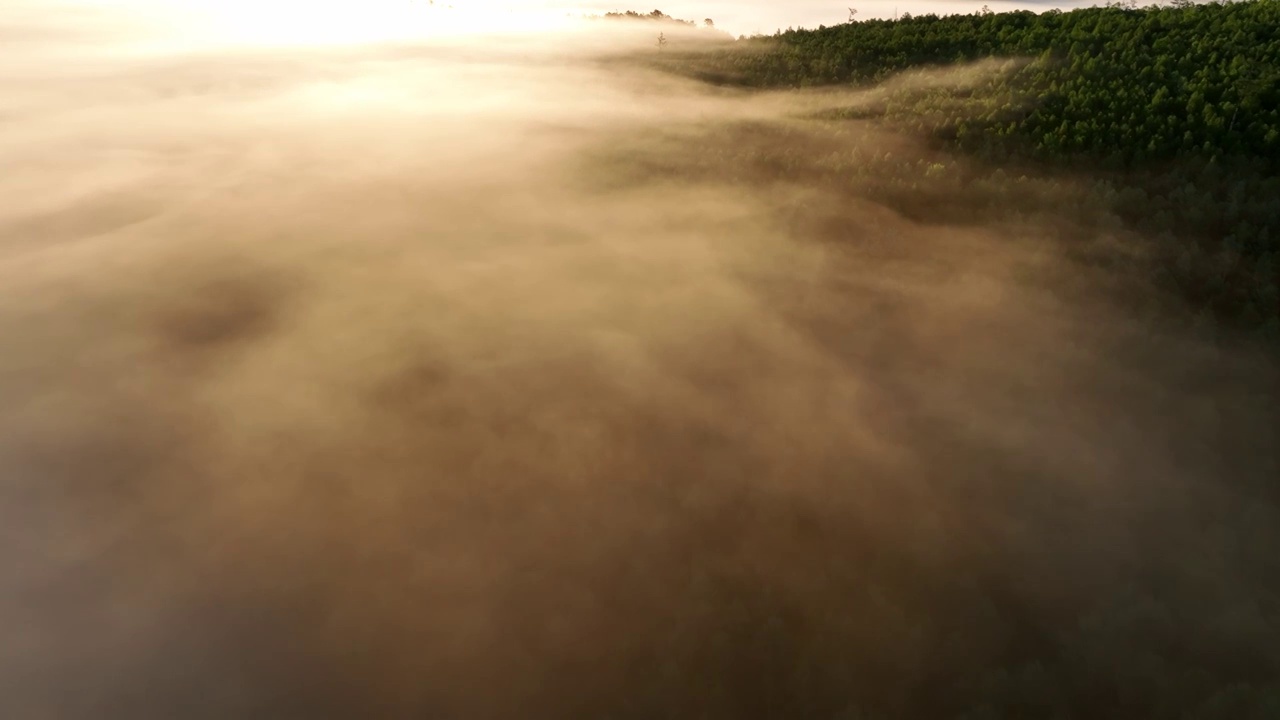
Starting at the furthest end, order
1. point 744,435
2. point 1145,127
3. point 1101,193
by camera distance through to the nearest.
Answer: point 1145,127, point 1101,193, point 744,435

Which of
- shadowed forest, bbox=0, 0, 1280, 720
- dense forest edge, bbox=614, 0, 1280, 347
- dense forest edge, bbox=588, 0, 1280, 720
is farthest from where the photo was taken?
dense forest edge, bbox=614, 0, 1280, 347

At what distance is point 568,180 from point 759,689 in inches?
1190

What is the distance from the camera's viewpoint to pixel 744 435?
60.2 ft

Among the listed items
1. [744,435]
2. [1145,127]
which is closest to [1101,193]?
[1145,127]

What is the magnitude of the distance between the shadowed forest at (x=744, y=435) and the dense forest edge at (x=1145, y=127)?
0.39ft

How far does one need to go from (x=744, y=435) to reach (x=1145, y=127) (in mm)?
15244

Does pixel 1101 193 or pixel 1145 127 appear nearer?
pixel 1101 193

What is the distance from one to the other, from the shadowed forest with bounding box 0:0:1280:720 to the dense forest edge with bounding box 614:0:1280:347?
Result: 12 cm

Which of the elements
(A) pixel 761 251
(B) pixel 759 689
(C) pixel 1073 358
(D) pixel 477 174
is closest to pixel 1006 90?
(A) pixel 761 251

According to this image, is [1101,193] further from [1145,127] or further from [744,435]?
[744,435]

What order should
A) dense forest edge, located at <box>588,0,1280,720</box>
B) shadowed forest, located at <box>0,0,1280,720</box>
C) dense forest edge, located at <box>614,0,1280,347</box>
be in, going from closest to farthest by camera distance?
dense forest edge, located at <box>588,0,1280,720</box> → shadowed forest, located at <box>0,0,1280,720</box> → dense forest edge, located at <box>614,0,1280,347</box>

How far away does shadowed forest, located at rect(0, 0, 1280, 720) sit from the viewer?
1295cm

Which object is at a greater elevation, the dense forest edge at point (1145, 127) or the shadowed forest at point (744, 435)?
the dense forest edge at point (1145, 127)

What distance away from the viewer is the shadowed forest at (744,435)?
1295cm
